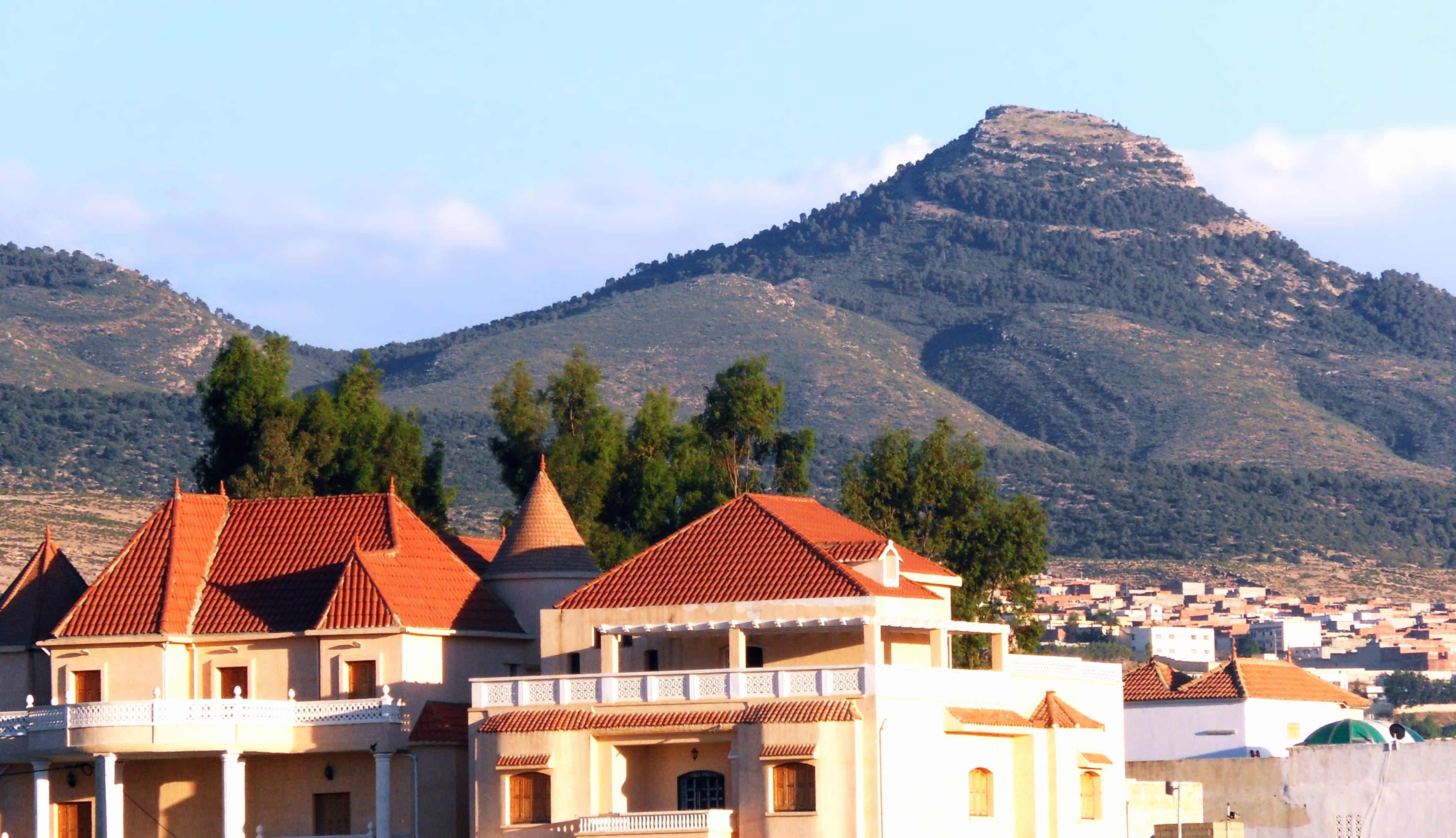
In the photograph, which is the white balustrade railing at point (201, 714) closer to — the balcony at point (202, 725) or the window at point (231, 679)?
the balcony at point (202, 725)

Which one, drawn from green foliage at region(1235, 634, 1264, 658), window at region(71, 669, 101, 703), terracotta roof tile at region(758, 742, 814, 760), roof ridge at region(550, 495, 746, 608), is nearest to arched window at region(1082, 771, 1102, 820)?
terracotta roof tile at region(758, 742, 814, 760)

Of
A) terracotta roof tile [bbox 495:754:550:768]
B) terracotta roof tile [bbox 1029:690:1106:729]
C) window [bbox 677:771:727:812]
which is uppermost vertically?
terracotta roof tile [bbox 1029:690:1106:729]

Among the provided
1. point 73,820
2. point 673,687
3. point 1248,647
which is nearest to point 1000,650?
point 673,687

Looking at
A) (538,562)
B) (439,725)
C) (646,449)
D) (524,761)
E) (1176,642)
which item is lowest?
(524,761)

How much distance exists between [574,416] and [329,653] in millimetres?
24390

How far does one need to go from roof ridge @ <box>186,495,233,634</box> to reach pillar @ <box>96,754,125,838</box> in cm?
400

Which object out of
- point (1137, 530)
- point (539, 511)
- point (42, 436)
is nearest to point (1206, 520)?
point (1137, 530)

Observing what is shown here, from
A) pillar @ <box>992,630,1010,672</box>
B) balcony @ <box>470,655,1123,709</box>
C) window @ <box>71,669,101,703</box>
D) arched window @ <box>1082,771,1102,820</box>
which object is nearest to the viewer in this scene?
balcony @ <box>470,655,1123,709</box>

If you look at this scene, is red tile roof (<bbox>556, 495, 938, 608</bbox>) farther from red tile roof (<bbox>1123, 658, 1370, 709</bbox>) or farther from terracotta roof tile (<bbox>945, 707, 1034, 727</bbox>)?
red tile roof (<bbox>1123, 658, 1370, 709</bbox>)

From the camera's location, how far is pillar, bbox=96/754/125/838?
50.3 m

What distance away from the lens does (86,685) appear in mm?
53219

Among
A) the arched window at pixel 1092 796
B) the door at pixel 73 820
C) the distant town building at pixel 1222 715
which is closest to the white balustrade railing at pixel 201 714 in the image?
the door at pixel 73 820

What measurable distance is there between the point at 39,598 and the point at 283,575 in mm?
6124

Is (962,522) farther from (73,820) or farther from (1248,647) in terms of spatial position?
(1248,647)
